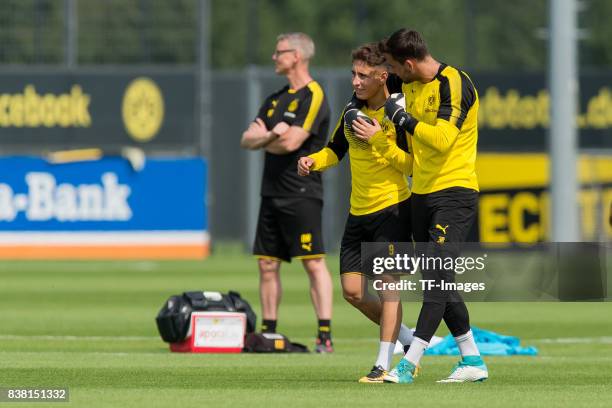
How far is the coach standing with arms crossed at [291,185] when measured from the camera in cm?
1228

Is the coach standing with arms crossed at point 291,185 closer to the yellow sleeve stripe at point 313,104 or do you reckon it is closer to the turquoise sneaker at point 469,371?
the yellow sleeve stripe at point 313,104

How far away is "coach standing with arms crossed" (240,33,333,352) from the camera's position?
1228 centimetres

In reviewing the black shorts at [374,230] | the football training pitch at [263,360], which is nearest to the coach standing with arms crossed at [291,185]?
the football training pitch at [263,360]

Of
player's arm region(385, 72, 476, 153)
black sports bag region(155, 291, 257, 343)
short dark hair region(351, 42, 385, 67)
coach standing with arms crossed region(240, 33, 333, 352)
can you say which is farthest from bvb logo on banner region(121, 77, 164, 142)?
player's arm region(385, 72, 476, 153)

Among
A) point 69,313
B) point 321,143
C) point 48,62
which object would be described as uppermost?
point 48,62

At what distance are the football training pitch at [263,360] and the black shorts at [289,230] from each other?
83 cm

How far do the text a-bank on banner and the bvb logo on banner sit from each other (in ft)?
3.50

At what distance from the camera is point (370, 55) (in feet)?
32.9

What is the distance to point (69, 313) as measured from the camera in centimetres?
1617

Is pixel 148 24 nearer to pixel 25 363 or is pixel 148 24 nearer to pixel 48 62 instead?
pixel 48 62

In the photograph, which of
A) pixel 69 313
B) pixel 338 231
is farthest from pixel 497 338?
pixel 338 231

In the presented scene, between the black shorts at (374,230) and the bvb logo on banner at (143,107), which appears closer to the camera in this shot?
the black shorts at (374,230)

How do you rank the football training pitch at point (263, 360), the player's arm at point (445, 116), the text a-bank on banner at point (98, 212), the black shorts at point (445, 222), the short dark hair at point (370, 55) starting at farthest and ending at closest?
1. the text a-bank on banner at point (98, 212)
2. the short dark hair at point (370, 55)
3. the black shorts at point (445, 222)
4. the player's arm at point (445, 116)
5. the football training pitch at point (263, 360)

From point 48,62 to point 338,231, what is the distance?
5854 millimetres
